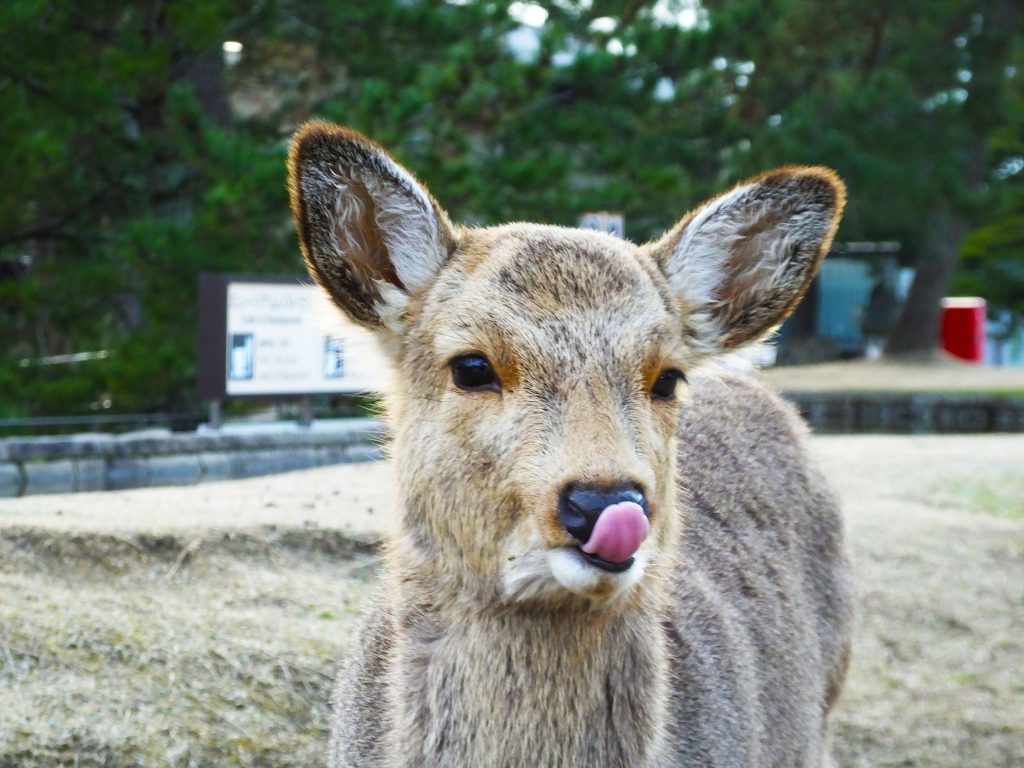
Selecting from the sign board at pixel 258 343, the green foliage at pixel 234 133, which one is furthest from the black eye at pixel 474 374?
the green foliage at pixel 234 133

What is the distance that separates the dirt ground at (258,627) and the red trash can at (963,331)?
25939 millimetres

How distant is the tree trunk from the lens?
2908 cm

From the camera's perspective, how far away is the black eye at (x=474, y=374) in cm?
281

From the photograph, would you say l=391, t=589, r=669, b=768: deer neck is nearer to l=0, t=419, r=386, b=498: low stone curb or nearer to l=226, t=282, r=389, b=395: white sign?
l=0, t=419, r=386, b=498: low stone curb

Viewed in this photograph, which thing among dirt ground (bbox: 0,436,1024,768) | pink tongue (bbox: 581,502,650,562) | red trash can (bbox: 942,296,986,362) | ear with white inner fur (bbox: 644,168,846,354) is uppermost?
red trash can (bbox: 942,296,986,362)

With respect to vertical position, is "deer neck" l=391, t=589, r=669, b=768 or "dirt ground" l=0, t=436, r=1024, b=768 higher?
"deer neck" l=391, t=589, r=669, b=768

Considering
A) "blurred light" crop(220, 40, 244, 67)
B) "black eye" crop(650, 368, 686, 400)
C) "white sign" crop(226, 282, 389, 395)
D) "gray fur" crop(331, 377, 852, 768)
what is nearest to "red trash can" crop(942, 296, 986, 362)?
"blurred light" crop(220, 40, 244, 67)

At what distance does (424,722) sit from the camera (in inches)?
114

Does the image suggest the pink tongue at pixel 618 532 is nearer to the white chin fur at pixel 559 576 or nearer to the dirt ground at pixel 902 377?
the white chin fur at pixel 559 576

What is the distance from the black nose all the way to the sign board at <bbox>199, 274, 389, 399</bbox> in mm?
8046

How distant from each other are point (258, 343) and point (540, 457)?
8.67m

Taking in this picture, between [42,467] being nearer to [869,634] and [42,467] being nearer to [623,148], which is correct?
[869,634]

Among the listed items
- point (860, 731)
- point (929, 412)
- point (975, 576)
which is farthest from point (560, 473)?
point (929, 412)

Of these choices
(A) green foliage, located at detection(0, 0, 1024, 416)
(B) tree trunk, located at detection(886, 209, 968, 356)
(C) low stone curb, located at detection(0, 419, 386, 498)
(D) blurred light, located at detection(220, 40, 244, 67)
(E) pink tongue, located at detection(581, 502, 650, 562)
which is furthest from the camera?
(B) tree trunk, located at detection(886, 209, 968, 356)
